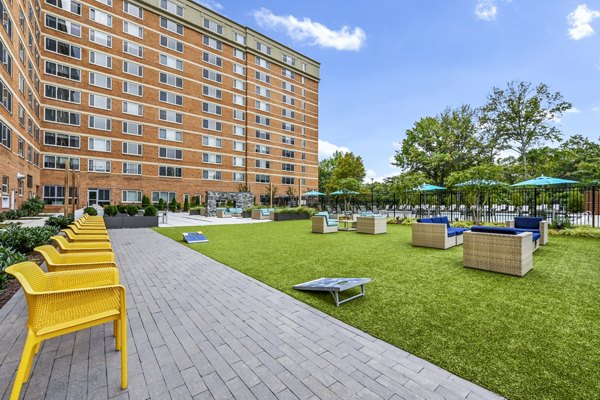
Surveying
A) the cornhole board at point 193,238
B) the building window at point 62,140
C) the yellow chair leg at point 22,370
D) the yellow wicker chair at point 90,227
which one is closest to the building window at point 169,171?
the building window at point 62,140

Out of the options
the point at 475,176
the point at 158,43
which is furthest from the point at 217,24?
the point at 475,176

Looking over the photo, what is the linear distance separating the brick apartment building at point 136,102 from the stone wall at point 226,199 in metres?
8.25

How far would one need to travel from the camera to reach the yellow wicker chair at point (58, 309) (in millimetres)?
2055

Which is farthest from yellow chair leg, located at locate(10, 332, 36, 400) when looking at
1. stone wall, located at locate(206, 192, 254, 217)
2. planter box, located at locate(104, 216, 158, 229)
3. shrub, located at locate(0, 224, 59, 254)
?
stone wall, located at locate(206, 192, 254, 217)

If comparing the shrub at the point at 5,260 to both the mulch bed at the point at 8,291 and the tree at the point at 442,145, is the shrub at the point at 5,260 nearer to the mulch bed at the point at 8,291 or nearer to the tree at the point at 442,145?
the mulch bed at the point at 8,291

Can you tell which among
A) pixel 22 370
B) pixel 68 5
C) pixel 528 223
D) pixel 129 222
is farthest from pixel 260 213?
pixel 68 5

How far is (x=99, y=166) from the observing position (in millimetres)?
29844

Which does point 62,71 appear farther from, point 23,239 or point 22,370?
point 22,370

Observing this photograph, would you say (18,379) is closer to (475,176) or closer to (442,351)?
(442,351)

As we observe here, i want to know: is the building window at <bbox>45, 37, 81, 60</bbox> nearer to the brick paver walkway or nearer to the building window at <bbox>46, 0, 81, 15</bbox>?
the building window at <bbox>46, 0, 81, 15</bbox>

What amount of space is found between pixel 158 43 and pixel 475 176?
37192 millimetres

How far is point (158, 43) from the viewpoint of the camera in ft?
111

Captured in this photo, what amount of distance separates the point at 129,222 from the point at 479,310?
680 inches

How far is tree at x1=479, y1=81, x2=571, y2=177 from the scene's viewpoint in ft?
99.3
